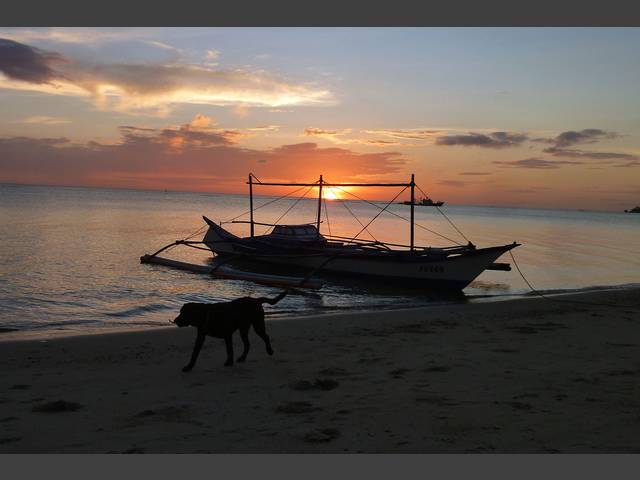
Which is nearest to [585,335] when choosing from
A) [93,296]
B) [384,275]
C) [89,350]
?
[89,350]

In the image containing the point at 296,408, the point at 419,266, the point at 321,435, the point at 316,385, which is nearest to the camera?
the point at 321,435

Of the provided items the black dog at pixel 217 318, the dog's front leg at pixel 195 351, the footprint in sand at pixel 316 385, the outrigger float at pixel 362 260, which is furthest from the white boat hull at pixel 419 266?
the footprint in sand at pixel 316 385

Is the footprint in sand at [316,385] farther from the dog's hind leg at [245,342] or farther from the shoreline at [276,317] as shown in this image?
the shoreline at [276,317]

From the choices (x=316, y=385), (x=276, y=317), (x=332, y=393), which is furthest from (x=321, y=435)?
(x=276, y=317)

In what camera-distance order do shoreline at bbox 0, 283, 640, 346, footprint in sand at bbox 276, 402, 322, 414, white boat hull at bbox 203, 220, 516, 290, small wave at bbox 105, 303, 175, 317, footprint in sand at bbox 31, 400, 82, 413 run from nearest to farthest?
footprint in sand at bbox 276, 402, 322, 414 → footprint in sand at bbox 31, 400, 82, 413 → shoreline at bbox 0, 283, 640, 346 → small wave at bbox 105, 303, 175, 317 → white boat hull at bbox 203, 220, 516, 290

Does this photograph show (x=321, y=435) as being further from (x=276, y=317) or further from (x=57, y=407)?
(x=276, y=317)

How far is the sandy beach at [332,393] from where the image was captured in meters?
5.20

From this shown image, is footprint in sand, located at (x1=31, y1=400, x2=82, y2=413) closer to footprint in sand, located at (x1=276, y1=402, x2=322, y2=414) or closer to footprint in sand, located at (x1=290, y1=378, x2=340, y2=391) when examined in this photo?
footprint in sand, located at (x1=276, y1=402, x2=322, y2=414)

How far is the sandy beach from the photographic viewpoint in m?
5.20

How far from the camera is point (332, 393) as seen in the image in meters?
6.79

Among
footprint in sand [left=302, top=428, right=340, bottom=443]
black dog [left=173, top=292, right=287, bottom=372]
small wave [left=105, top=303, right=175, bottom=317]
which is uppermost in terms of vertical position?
black dog [left=173, top=292, right=287, bottom=372]

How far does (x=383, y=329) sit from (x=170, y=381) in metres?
5.92

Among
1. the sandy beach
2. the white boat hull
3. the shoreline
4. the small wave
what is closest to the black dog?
the sandy beach

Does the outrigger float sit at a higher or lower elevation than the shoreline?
higher
